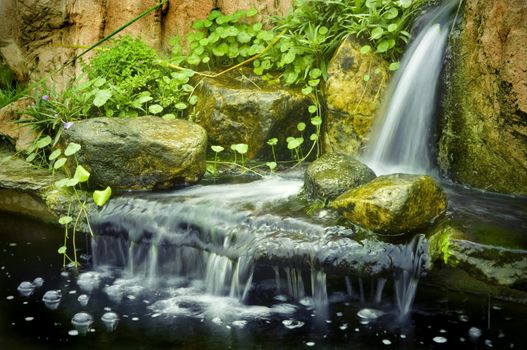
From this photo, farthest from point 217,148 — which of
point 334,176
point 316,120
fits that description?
point 334,176

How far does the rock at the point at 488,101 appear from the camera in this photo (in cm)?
422

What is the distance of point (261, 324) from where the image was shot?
355 cm

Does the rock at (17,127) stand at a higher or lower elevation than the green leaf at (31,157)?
Result: higher

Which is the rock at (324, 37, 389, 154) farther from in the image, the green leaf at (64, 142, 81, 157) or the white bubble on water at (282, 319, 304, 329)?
the green leaf at (64, 142, 81, 157)

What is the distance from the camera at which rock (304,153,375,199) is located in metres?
4.22

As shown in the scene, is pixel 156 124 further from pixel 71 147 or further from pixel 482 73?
pixel 482 73

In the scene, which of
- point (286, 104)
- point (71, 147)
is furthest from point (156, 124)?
point (286, 104)

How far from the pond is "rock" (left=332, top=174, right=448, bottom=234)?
0.84 ft

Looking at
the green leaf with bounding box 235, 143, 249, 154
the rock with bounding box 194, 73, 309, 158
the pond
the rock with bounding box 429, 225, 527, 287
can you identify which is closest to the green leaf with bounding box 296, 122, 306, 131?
the rock with bounding box 194, 73, 309, 158

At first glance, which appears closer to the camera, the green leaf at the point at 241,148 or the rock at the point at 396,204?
the rock at the point at 396,204

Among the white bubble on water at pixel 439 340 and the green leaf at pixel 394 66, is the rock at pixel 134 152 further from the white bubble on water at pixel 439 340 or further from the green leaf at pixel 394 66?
the white bubble on water at pixel 439 340

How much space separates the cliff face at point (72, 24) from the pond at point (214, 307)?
280 centimetres

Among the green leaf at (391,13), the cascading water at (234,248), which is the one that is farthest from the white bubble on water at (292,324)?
the green leaf at (391,13)

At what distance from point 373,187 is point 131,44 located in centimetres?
345
